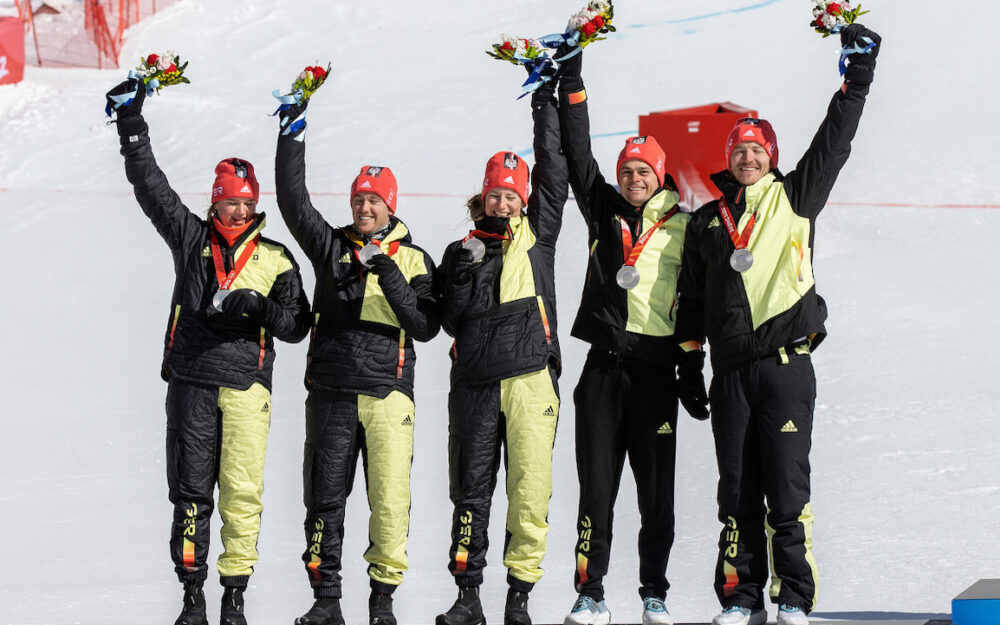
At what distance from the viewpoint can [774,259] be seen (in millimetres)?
4559

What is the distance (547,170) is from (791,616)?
1.81 meters

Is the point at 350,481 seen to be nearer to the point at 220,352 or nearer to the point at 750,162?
the point at 220,352

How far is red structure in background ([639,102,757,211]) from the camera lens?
9.90 meters

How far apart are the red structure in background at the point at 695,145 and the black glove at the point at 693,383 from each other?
5.19 meters

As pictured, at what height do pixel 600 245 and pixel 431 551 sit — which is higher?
pixel 600 245

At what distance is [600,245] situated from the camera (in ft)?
16.0

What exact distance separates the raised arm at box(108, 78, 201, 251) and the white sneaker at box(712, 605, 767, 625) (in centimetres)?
239

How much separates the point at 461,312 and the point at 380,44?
41.9 ft

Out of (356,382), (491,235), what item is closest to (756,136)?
(491,235)

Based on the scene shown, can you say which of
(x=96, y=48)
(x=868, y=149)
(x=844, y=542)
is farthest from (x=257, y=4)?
(x=844, y=542)

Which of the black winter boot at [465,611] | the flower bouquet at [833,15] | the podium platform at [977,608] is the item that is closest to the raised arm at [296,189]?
the black winter boot at [465,611]

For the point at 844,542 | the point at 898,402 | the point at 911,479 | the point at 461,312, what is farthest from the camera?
the point at 898,402

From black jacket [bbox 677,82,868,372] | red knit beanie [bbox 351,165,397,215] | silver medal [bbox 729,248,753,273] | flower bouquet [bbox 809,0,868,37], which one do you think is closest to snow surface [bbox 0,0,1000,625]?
black jacket [bbox 677,82,868,372]

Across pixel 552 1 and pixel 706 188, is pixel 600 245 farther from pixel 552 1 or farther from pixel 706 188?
pixel 552 1
